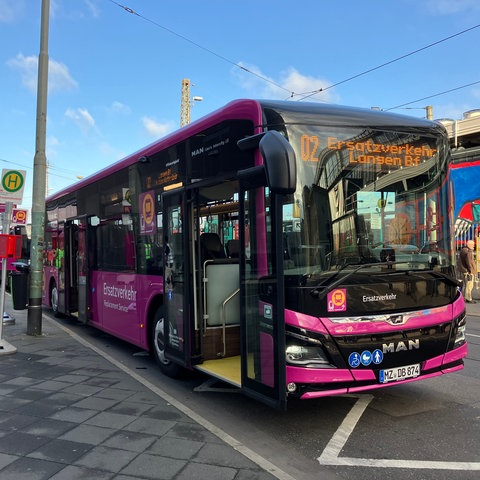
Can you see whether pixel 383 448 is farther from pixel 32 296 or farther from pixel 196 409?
pixel 32 296

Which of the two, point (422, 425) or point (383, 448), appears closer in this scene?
point (383, 448)

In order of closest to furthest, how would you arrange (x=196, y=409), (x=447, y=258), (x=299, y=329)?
(x=299, y=329)
(x=447, y=258)
(x=196, y=409)

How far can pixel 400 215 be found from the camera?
4445mm

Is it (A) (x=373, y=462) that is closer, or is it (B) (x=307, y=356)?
(A) (x=373, y=462)

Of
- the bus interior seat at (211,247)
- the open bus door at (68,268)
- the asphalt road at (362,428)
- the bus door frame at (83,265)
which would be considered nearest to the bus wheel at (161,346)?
the asphalt road at (362,428)

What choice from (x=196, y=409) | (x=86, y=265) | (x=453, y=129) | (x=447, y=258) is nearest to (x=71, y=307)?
(x=86, y=265)

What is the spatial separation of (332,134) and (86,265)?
20.9 ft

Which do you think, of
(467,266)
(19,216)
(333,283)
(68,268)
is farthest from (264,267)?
(19,216)

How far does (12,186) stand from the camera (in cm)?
873

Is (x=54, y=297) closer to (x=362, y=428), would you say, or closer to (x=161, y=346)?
(x=161, y=346)

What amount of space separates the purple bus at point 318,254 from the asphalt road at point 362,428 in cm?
41

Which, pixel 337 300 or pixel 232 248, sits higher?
pixel 232 248

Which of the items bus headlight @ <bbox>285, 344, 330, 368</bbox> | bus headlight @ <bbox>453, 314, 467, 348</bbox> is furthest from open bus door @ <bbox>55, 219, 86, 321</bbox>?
bus headlight @ <bbox>453, 314, 467, 348</bbox>

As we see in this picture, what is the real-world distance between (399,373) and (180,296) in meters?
2.62
